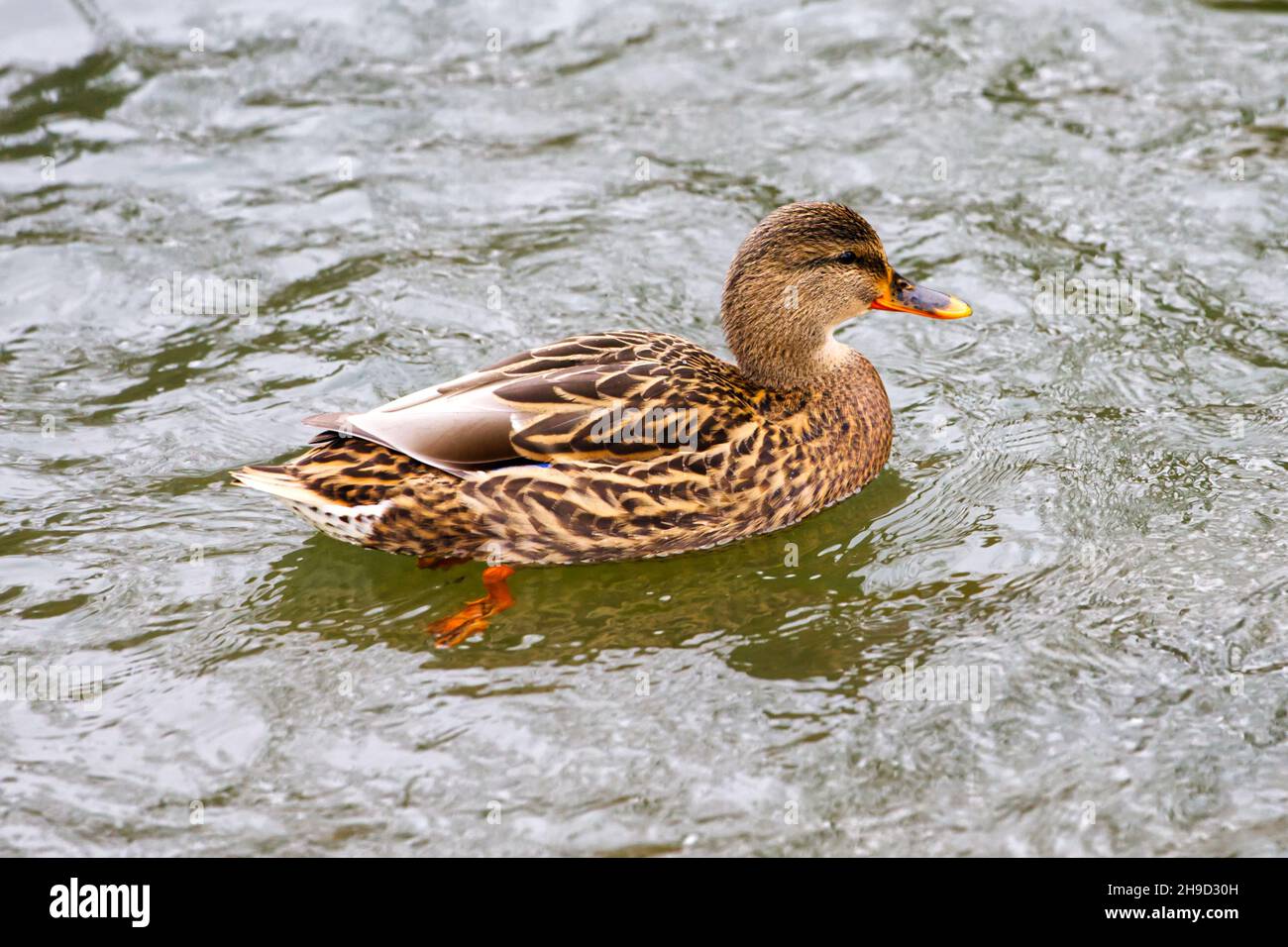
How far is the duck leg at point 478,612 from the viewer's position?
614 centimetres

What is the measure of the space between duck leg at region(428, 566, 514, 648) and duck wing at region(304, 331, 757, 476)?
18.9 inches

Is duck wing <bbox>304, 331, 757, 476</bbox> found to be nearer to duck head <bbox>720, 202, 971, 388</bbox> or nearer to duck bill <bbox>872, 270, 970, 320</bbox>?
duck head <bbox>720, 202, 971, 388</bbox>

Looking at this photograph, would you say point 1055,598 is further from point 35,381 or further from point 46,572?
point 35,381

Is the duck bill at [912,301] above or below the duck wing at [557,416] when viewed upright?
above

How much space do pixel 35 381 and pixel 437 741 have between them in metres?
3.70

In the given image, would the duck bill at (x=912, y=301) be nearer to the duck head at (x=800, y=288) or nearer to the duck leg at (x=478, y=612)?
the duck head at (x=800, y=288)

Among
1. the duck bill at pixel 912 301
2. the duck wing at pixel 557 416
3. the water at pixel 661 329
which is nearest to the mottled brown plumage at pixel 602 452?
the duck wing at pixel 557 416

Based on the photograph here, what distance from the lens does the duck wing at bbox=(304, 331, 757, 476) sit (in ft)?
20.7

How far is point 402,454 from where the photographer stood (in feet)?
20.9

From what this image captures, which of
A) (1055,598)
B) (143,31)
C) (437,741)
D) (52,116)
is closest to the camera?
(437,741)

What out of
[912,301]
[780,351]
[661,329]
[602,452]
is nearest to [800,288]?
[780,351]

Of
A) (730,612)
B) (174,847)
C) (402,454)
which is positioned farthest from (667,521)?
(174,847)

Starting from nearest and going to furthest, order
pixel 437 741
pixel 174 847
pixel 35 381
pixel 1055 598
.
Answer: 1. pixel 174 847
2. pixel 437 741
3. pixel 1055 598
4. pixel 35 381

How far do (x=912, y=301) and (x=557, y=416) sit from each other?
1.94 metres
